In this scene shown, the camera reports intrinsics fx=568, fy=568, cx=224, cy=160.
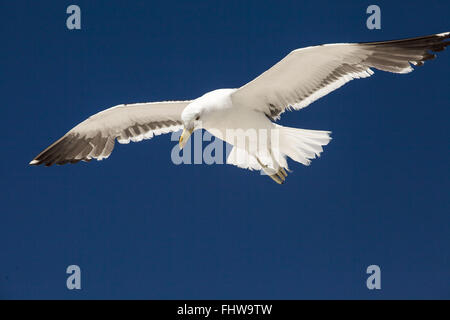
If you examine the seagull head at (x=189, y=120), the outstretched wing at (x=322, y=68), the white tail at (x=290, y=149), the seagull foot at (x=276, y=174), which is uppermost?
the outstretched wing at (x=322, y=68)

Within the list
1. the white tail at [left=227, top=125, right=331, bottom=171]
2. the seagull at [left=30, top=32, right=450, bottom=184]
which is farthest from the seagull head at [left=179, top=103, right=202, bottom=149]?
the white tail at [left=227, top=125, right=331, bottom=171]

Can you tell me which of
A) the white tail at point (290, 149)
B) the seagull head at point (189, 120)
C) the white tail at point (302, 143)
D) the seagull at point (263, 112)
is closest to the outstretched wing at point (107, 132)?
the seagull at point (263, 112)

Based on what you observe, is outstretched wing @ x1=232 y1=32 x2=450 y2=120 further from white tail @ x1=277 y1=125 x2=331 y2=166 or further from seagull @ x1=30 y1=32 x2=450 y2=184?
white tail @ x1=277 y1=125 x2=331 y2=166

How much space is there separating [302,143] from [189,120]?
963 millimetres

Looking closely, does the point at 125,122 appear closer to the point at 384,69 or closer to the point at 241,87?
the point at 241,87

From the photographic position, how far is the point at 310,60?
14.4ft

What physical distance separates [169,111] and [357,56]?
5.87 feet

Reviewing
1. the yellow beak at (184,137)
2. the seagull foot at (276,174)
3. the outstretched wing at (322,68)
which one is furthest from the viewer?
the seagull foot at (276,174)

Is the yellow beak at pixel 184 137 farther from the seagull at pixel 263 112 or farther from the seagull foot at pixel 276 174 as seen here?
the seagull foot at pixel 276 174

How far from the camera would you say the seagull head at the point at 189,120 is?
4418 millimetres

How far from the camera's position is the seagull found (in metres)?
4.24

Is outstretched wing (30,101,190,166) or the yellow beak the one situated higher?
outstretched wing (30,101,190,166)

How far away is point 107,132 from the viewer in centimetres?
534

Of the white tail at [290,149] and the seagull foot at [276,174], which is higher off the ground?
the white tail at [290,149]
